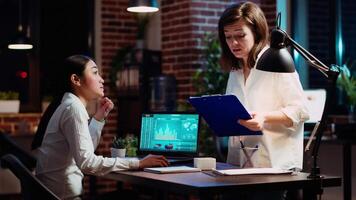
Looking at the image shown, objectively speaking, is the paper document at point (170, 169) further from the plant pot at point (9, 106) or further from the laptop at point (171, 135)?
the plant pot at point (9, 106)

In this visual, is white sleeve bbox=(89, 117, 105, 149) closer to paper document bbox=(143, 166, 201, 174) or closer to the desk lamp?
paper document bbox=(143, 166, 201, 174)

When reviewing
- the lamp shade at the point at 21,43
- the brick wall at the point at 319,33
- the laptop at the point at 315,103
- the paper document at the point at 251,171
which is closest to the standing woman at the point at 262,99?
the paper document at the point at 251,171

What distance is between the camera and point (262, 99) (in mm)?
2893

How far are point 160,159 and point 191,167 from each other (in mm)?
153

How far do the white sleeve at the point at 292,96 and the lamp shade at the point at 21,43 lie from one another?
4.80 m

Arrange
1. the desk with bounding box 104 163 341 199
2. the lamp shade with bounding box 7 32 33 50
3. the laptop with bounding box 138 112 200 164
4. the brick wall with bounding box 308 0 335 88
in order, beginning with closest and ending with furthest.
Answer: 1. the desk with bounding box 104 163 341 199
2. the laptop with bounding box 138 112 200 164
3. the brick wall with bounding box 308 0 335 88
4. the lamp shade with bounding box 7 32 33 50

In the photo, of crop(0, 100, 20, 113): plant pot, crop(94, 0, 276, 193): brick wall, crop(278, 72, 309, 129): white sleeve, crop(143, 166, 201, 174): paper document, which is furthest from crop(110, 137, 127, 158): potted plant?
crop(0, 100, 20, 113): plant pot

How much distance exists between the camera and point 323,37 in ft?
21.2

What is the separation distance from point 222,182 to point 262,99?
547 mm

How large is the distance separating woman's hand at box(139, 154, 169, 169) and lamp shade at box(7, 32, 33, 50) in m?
4.41

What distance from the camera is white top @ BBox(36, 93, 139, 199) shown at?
298cm

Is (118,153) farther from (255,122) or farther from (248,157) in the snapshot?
(255,122)

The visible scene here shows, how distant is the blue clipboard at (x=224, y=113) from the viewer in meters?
2.71

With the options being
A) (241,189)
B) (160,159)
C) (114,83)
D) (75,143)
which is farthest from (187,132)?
(114,83)
